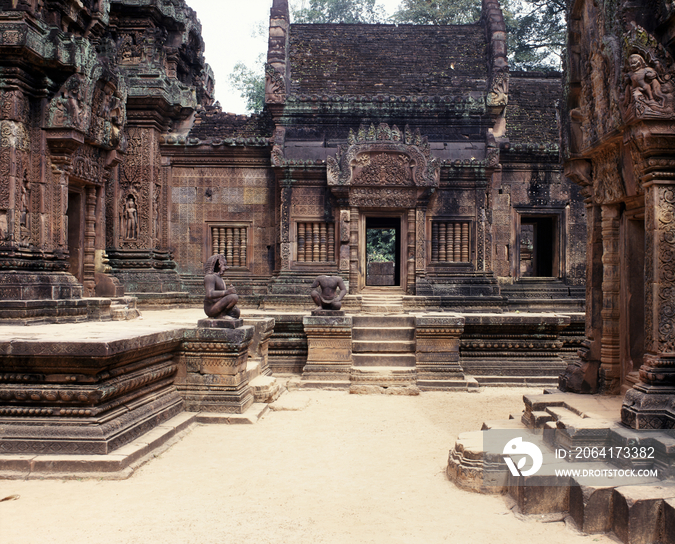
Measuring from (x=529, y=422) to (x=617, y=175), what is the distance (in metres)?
2.41

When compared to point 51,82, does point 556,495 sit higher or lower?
lower

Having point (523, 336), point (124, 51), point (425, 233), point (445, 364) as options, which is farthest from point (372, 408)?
point (124, 51)

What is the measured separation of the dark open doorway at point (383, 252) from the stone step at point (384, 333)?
376cm

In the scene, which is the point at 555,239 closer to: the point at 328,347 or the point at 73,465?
the point at 328,347

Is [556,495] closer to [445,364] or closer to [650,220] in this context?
[650,220]

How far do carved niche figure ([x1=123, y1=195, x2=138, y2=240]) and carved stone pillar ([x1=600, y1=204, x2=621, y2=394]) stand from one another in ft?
33.9

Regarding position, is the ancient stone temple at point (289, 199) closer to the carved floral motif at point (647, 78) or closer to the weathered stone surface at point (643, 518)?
the carved floral motif at point (647, 78)

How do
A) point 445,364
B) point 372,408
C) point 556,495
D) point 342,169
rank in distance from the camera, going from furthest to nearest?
point 342,169 → point 445,364 → point 372,408 → point 556,495

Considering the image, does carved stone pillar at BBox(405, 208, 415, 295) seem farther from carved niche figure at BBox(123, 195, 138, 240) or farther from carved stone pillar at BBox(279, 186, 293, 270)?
carved niche figure at BBox(123, 195, 138, 240)

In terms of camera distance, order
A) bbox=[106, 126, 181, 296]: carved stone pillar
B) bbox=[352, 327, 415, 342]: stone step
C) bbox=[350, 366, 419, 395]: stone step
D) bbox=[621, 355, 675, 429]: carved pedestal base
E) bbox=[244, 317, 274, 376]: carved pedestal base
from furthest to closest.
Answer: bbox=[106, 126, 181, 296]: carved stone pillar
bbox=[352, 327, 415, 342]: stone step
bbox=[350, 366, 419, 395]: stone step
bbox=[244, 317, 274, 376]: carved pedestal base
bbox=[621, 355, 675, 429]: carved pedestal base

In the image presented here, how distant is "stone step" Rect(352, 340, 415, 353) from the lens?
966 centimetres

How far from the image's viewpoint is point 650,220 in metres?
4.50

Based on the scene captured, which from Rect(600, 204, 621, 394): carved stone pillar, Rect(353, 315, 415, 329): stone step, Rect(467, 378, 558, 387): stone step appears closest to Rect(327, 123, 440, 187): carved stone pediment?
Rect(353, 315, 415, 329): stone step

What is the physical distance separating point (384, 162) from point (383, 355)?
4554 mm
